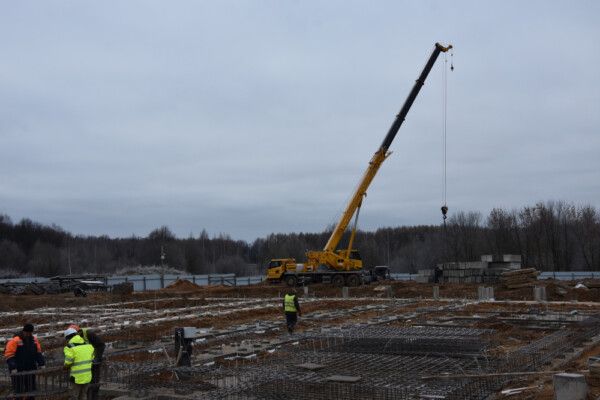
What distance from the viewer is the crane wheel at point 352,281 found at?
1339 inches

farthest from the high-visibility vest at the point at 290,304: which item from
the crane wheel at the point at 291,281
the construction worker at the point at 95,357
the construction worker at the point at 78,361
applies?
the crane wheel at the point at 291,281

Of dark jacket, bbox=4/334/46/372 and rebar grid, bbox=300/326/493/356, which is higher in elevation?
dark jacket, bbox=4/334/46/372

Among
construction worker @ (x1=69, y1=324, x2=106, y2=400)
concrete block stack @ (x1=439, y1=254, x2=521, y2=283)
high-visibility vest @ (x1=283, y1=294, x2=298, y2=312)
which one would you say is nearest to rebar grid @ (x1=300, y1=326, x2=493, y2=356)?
high-visibility vest @ (x1=283, y1=294, x2=298, y2=312)

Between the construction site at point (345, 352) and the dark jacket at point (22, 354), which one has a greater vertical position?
the dark jacket at point (22, 354)

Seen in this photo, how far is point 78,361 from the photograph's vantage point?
8484mm

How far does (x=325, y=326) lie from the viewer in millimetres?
18312

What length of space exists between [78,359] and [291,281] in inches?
1069

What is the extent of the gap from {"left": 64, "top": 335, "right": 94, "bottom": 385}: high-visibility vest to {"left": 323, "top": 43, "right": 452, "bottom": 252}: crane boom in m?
24.0

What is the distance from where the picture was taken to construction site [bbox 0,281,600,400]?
943 cm

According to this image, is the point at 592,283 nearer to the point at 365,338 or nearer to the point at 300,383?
the point at 365,338

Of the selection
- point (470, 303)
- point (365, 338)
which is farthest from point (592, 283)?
point (365, 338)

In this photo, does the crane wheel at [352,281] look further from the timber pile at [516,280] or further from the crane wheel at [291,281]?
the timber pile at [516,280]

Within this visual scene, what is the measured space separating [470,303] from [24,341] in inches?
792

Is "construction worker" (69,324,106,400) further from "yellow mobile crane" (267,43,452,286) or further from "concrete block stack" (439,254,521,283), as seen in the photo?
"concrete block stack" (439,254,521,283)
